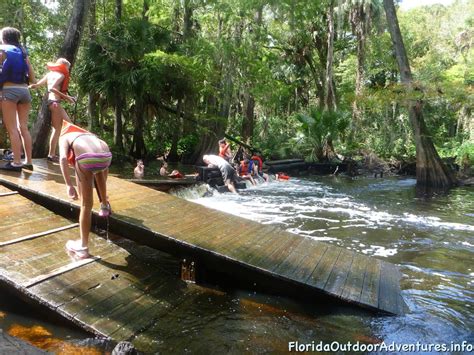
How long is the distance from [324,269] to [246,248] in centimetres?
100

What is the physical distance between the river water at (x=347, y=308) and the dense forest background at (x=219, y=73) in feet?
25.4

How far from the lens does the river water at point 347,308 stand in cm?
377

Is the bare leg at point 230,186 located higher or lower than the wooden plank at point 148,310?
lower

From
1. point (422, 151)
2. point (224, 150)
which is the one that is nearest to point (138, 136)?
point (224, 150)

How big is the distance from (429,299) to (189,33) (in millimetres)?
16282

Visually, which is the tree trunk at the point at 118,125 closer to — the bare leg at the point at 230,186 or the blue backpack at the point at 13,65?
the bare leg at the point at 230,186

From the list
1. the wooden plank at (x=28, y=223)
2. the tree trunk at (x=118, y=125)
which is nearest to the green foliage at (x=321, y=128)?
the tree trunk at (x=118, y=125)

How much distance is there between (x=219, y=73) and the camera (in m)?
17.2

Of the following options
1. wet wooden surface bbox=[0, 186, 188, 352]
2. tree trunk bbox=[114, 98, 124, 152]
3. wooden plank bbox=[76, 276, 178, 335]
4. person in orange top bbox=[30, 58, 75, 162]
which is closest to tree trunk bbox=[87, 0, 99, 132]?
tree trunk bbox=[114, 98, 124, 152]

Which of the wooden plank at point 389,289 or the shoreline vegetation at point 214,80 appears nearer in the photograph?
the wooden plank at point 389,289

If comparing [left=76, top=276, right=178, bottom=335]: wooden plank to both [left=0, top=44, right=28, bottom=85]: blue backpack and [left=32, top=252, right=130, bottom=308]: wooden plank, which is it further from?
[left=0, top=44, right=28, bottom=85]: blue backpack

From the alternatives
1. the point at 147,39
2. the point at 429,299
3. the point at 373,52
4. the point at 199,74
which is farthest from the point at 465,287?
the point at 373,52

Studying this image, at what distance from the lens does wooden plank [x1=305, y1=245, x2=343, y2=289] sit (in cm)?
459

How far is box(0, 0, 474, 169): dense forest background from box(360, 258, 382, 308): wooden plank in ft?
34.1
